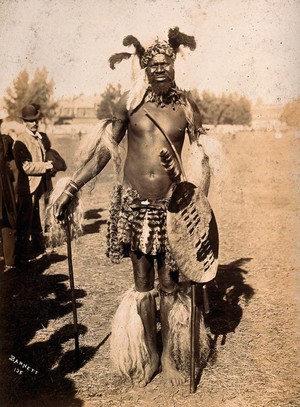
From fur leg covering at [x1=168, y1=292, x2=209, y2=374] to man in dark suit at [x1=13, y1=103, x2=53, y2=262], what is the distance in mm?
3529

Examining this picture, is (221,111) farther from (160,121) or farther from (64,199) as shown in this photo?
(64,199)

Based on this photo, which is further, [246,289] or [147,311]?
[246,289]

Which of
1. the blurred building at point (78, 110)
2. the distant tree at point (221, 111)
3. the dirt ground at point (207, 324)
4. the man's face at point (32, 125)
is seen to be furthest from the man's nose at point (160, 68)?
the blurred building at point (78, 110)

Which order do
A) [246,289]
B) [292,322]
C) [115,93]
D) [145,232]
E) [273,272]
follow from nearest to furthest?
[145,232] < [292,322] < [246,289] < [273,272] < [115,93]

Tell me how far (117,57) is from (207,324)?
→ 8.09ft

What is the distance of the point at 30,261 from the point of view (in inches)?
246

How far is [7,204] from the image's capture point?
5.72 meters

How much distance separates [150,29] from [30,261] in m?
4.19

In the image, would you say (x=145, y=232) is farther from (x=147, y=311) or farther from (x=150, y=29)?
(x=150, y=29)

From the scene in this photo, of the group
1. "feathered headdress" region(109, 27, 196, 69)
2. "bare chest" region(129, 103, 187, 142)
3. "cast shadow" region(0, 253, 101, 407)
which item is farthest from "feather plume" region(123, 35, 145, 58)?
"cast shadow" region(0, 253, 101, 407)

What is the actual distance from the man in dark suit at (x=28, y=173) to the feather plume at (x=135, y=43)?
3299mm

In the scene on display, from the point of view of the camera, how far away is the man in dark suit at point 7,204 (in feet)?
18.1

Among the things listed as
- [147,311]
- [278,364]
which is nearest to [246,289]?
[278,364]

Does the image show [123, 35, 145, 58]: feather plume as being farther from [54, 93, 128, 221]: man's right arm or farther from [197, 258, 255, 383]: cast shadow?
[197, 258, 255, 383]: cast shadow
